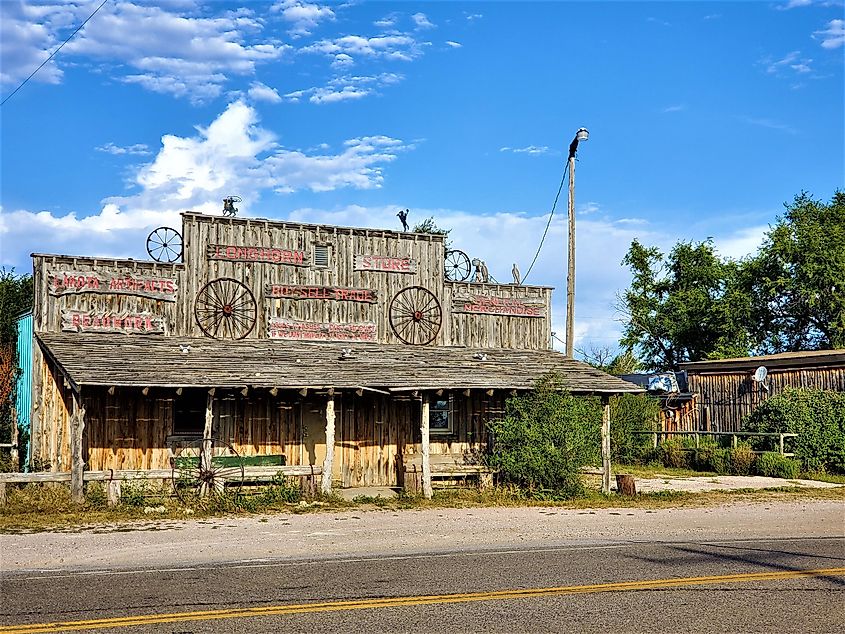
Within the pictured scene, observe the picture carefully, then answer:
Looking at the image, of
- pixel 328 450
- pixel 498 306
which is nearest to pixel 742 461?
pixel 498 306

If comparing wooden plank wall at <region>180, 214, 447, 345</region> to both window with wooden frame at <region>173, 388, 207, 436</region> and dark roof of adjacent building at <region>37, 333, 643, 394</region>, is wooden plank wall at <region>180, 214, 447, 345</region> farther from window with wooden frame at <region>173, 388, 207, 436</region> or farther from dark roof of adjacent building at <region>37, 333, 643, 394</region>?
window with wooden frame at <region>173, 388, 207, 436</region>

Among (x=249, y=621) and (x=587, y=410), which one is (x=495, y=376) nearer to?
(x=587, y=410)

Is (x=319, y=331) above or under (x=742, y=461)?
above

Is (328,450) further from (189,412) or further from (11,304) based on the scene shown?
(11,304)

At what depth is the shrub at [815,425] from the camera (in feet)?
94.5

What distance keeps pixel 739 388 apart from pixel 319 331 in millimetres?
16789

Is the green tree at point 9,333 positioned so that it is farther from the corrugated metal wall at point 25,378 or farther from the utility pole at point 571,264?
the utility pole at point 571,264

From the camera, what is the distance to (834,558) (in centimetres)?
1262

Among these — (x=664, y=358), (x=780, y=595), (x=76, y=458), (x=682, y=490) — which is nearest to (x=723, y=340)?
(x=664, y=358)

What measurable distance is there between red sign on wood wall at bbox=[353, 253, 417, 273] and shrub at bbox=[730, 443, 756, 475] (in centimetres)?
1163

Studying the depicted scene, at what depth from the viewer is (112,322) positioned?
23000 mm

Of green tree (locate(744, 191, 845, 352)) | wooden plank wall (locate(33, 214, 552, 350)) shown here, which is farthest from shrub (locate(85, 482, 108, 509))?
green tree (locate(744, 191, 845, 352))

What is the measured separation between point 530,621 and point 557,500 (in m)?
13.6

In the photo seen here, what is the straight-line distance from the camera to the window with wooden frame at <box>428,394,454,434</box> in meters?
24.9
